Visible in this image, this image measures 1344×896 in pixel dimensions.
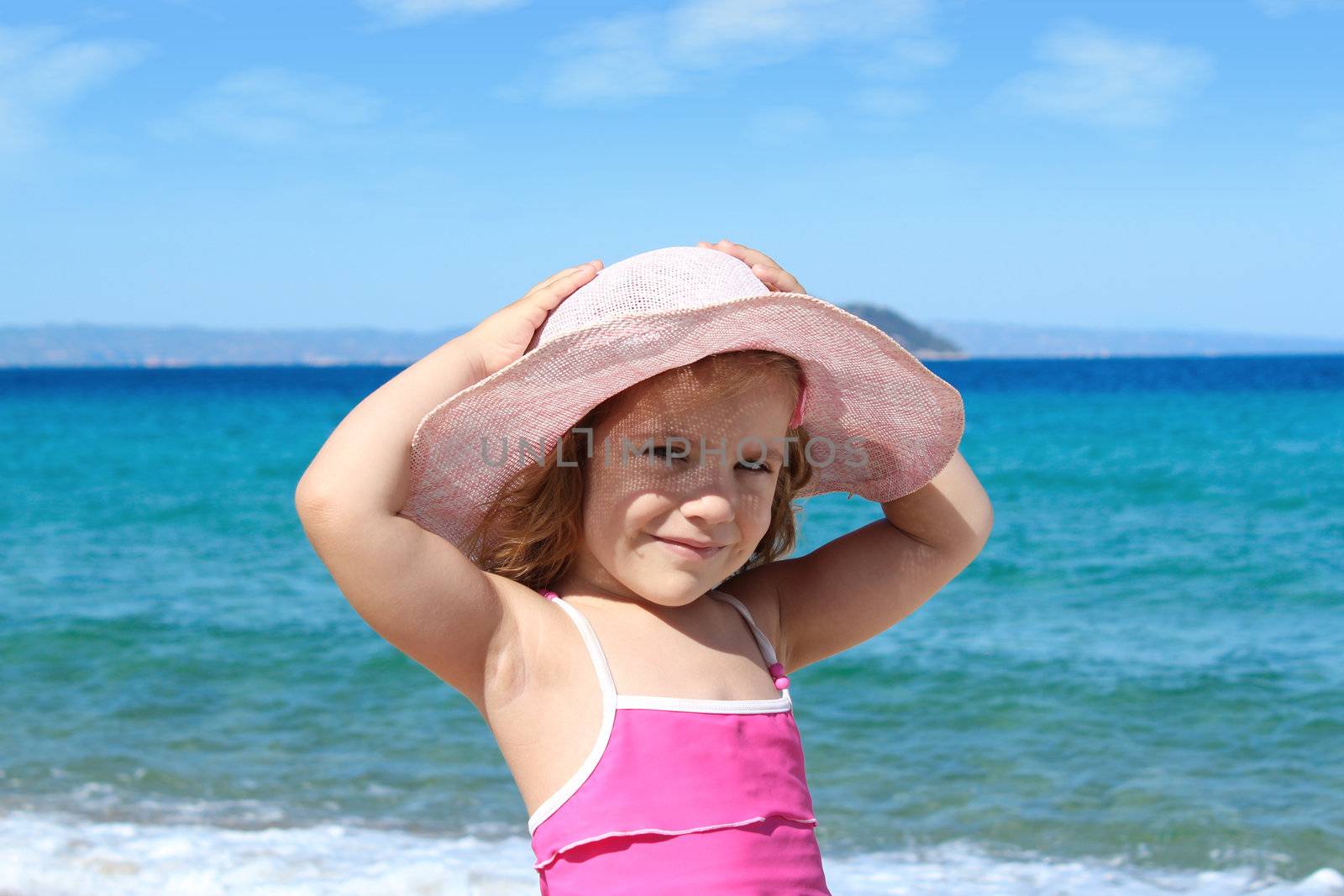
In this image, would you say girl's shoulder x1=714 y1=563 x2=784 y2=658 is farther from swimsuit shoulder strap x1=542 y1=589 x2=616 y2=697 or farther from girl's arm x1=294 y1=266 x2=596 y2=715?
girl's arm x1=294 y1=266 x2=596 y2=715

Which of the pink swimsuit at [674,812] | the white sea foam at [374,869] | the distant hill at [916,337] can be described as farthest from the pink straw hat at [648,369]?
the distant hill at [916,337]

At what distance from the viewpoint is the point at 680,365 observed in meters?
1.58

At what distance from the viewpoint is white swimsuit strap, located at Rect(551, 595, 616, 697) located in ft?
5.23

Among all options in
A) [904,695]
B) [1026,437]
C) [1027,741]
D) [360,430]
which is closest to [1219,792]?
[1027,741]

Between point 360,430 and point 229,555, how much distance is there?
31.2ft

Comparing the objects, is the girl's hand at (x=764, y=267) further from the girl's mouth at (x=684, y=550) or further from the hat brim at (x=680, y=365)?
the girl's mouth at (x=684, y=550)

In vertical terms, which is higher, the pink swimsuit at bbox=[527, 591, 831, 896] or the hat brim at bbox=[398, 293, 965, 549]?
the hat brim at bbox=[398, 293, 965, 549]

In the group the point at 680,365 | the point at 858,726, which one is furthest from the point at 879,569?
the point at 858,726

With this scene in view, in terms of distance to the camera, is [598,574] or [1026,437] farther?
[1026,437]

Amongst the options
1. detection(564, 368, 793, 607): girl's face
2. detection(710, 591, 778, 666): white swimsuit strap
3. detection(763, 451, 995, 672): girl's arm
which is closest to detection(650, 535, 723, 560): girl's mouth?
detection(564, 368, 793, 607): girl's face

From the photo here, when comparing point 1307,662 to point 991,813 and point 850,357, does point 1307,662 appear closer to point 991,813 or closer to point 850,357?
point 991,813

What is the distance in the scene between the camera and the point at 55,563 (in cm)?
995

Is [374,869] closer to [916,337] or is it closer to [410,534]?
[410,534]

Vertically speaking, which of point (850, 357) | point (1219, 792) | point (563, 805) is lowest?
point (1219, 792)
